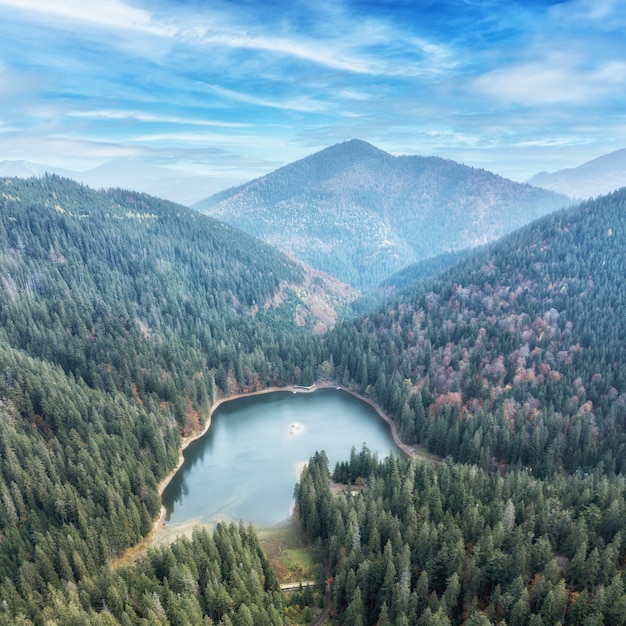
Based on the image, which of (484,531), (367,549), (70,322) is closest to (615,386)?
(484,531)

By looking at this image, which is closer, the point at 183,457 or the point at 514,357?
the point at 183,457

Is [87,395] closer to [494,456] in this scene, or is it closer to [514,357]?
[494,456]

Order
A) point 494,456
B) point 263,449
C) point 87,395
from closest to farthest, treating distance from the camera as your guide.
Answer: point 494,456 → point 87,395 → point 263,449

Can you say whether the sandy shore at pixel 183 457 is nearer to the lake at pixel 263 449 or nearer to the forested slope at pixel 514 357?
the lake at pixel 263 449

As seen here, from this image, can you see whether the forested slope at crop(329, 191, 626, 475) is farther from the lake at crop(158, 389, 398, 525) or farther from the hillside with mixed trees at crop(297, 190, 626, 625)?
the lake at crop(158, 389, 398, 525)

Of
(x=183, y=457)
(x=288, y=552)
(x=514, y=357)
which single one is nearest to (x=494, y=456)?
(x=514, y=357)

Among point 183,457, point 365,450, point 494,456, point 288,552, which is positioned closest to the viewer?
point 288,552
